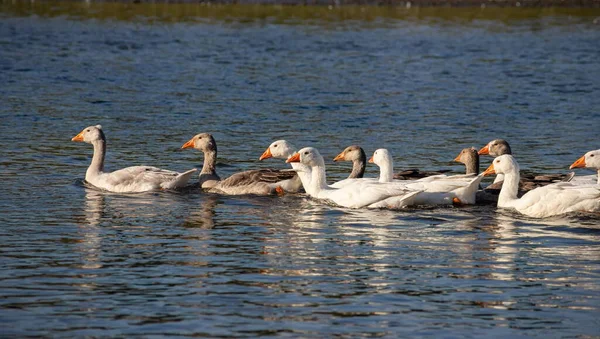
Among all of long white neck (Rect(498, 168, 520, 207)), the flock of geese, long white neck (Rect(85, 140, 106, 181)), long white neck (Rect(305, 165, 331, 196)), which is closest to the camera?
the flock of geese

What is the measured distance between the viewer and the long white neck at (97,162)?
63.2 ft

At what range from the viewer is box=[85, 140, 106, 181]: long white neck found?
63.2 feet

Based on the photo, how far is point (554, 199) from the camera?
16.4 m

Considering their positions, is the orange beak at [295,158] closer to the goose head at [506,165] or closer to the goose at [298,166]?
the goose at [298,166]

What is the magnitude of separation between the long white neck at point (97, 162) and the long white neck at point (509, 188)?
665 cm

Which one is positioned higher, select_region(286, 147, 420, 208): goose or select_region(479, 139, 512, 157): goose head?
select_region(479, 139, 512, 157): goose head

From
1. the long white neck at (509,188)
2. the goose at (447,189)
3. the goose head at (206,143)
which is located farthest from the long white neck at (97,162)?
the long white neck at (509,188)

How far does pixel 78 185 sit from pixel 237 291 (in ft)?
24.7

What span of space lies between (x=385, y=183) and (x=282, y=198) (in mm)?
1868

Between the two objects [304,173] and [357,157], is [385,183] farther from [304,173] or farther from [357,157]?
[357,157]

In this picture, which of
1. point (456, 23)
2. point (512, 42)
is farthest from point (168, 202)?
point (456, 23)

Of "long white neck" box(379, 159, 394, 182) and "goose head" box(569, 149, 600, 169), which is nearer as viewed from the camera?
"goose head" box(569, 149, 600, 169)

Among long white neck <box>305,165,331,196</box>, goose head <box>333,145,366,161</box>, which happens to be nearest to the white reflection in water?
long white neck <box>305,165,331,196</box>

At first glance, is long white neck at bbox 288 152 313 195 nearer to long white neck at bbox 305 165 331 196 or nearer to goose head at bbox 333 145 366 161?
long white neck at bbox 305 165 331 196
